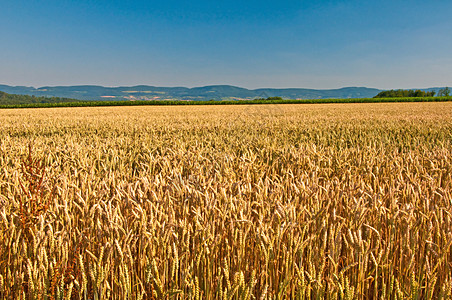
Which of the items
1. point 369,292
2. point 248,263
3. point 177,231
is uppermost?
point 177,231

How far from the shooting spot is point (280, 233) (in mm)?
1649

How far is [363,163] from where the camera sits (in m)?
3.82

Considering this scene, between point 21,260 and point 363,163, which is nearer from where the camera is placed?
point 21,260

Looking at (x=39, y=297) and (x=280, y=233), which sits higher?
(x=280, y=233)

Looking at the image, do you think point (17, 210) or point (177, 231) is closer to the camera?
point (177, 231)

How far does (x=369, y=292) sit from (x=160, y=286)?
1.13m

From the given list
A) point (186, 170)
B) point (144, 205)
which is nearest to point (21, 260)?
→ point (144, 205)

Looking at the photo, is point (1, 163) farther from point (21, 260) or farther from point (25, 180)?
point (21, 260)

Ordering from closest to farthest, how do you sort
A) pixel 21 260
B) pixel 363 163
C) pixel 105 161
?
pixel 21 260 → pixel 363 163 → pixel 105 161

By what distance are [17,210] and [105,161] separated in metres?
2.10

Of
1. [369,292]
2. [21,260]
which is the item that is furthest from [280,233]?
[21,260]

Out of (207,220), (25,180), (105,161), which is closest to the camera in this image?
(207,220)

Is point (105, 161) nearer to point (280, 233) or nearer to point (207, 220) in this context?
point (207, 220)

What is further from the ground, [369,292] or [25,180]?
[25,180]
